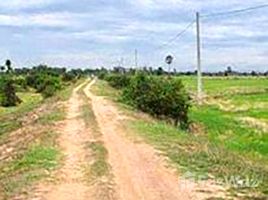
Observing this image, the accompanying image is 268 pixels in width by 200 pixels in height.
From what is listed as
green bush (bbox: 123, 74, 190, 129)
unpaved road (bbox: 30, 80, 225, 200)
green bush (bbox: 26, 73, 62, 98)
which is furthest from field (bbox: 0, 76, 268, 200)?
green bush (bbox: 26, 73, 62, 98)

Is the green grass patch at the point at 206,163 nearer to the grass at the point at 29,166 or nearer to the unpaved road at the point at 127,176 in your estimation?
the unpaved road at the point at 127,176

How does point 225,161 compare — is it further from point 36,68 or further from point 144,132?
point 36,68

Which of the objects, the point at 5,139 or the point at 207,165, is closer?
the point at 207,165

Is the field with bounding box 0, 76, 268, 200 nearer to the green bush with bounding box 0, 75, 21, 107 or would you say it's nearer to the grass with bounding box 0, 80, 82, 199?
the grass with bounding box 0, 80, 82, 199

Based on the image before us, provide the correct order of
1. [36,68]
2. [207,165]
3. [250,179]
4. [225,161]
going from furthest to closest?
[36,68] → [225,161] → [207,165] → [250,179]

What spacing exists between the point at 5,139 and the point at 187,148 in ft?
34.8

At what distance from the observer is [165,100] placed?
1528 inches

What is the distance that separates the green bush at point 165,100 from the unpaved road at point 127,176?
1358 cm

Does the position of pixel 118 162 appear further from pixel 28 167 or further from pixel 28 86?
pixel 28 86

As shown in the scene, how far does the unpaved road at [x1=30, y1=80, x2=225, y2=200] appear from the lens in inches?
547

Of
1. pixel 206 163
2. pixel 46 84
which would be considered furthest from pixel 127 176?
pixel 46 84

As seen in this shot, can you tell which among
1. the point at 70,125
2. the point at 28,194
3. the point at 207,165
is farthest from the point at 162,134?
the point at 28,194

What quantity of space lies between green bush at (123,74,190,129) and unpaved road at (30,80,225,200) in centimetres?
1358

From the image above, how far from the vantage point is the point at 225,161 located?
19.2 m
